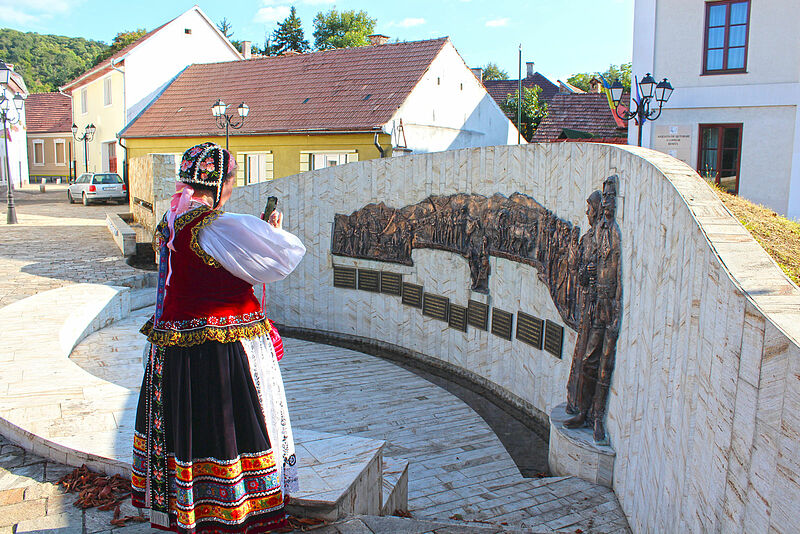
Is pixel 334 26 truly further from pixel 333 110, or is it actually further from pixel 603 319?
pixel 603 319

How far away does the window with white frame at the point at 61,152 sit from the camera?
2031 inches

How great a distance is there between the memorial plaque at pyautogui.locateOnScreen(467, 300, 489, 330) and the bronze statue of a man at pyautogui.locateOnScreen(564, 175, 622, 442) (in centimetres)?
301

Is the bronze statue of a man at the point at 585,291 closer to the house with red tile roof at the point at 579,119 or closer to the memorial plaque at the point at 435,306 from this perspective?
the memorial plaque at the point at 435,306

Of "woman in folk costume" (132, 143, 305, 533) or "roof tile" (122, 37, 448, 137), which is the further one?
"roof tile" (122, 37, 448, 137)

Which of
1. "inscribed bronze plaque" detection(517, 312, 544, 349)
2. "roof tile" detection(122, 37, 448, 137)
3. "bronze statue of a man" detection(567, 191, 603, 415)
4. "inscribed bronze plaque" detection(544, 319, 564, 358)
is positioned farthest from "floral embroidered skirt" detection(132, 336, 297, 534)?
"roof tile" detection(122, 37, 448, 137)

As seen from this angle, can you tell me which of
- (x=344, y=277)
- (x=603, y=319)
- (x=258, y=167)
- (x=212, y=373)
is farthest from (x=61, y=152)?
(x=212, y=373)

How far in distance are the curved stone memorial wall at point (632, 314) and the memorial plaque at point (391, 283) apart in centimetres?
Answer: 5

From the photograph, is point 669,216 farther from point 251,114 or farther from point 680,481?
point 251,114

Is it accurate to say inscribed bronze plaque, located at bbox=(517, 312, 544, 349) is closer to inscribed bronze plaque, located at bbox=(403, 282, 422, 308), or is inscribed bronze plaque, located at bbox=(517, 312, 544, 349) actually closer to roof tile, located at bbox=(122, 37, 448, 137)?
inscribed bronze plaque, located at bbox=(403, 282, 422, 308)

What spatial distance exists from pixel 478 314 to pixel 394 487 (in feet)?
15.6

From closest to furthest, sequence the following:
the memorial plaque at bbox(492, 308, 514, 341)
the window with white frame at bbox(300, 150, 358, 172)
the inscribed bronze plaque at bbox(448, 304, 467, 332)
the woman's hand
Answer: the woman's hand, the memorial plaque at bbox(492, 308, 514, 341), the inscribed bronze plaque at bbox(448, 304, 467, 332), the window with white frame at bbox(300, 150, 358, 172)

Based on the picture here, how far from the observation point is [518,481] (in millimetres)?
6367

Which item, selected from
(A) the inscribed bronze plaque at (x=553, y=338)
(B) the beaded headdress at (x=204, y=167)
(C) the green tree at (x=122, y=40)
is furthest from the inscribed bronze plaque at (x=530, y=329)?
(C) the green tree at (x=122, y=40)

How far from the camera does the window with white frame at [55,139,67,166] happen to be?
51.6 metres
